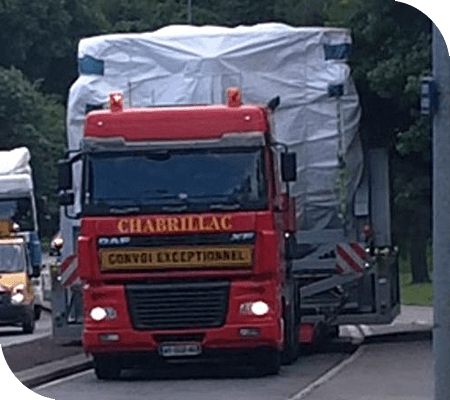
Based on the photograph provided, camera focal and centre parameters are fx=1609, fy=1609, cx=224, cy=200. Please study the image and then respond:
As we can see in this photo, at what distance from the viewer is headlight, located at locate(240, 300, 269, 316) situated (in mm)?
20016

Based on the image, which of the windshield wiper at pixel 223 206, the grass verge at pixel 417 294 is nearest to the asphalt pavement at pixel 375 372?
the windshield wiper at pixel 223 206

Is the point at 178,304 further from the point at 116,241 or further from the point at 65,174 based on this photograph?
the point at 65,174

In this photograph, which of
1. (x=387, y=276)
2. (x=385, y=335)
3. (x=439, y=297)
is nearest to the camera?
(x=439, y=297)

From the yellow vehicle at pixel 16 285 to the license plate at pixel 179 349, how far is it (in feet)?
54.1

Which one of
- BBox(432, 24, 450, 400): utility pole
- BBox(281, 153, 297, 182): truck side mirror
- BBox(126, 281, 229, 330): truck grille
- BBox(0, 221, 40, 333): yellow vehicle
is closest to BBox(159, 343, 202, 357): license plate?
BBox(126, 281, 229, 330): truck grille

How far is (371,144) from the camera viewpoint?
25422mm

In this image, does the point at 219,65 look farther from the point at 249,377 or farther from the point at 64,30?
the point at 64,30

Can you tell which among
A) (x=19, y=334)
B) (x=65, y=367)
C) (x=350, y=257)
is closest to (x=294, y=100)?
(x=350, y=257)

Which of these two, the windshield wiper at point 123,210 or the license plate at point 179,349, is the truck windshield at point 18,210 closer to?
the license plate at point 179,349

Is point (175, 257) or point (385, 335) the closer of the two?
point (175, 257)

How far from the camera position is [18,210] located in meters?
45.7

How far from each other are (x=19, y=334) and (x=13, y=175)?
9.20m

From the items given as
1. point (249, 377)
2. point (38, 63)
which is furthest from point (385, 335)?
point (38, 63)

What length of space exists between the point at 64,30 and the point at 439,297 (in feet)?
182
